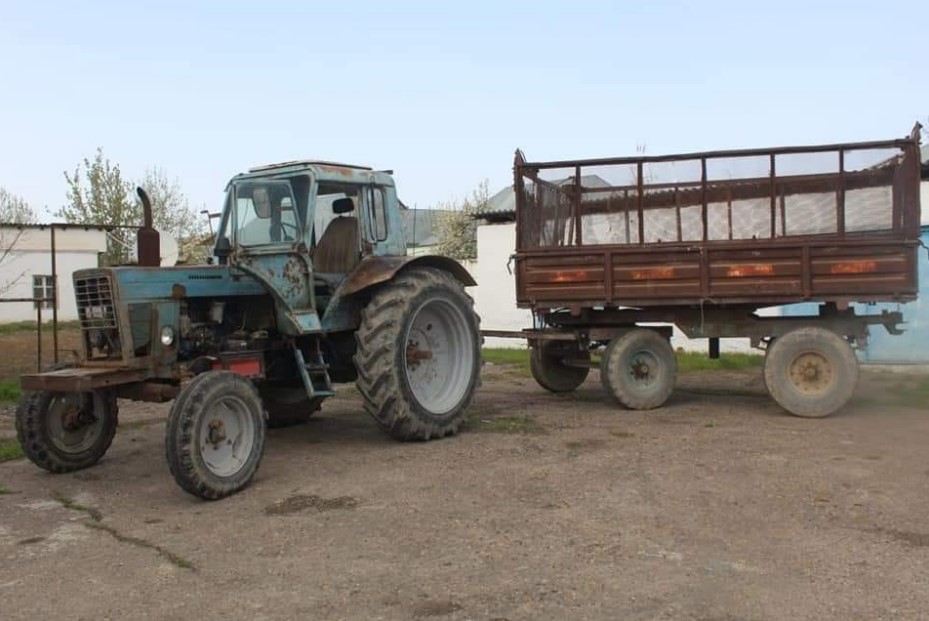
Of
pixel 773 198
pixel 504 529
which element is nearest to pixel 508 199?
pixel 773 198

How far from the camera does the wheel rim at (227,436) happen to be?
6191 mm

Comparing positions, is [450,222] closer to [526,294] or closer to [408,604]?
[526,294]

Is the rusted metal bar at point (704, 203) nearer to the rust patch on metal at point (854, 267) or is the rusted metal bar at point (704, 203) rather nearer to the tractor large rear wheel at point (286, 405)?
the rust patch on metal at point (854, 267)

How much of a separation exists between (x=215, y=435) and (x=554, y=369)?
5.99m

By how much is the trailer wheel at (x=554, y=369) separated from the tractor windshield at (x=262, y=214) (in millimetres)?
4424

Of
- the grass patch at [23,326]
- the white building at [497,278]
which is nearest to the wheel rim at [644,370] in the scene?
the white building at [497,278]

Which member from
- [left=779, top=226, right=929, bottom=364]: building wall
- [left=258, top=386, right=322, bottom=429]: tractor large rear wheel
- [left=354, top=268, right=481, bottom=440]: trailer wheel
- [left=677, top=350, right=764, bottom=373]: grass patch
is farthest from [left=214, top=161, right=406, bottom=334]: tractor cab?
[left=779, top=226, right=929, bottom=364]: building wall

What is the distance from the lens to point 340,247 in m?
8.33

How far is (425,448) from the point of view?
7812mm

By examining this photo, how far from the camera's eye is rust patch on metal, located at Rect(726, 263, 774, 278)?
923 centimetres

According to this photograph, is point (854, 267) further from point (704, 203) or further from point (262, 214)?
point (262, 214)

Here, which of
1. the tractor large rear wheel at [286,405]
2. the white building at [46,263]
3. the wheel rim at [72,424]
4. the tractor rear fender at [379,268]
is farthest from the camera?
the white building at [46,263]

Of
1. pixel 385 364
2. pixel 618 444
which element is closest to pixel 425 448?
pixel 385 364

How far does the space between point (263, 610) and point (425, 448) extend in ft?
12.5
